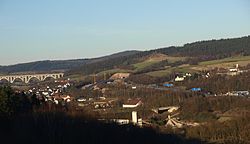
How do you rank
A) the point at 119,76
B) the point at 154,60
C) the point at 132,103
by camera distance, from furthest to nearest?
the point at 154,60
the point at 119,76
the point at 132,103

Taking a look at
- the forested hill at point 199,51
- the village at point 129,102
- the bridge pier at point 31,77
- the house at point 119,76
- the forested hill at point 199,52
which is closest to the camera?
the village at point 129,102

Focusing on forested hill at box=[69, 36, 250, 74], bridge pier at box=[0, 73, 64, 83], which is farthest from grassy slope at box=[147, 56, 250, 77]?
bridge pier at box=[0, 73, 64, 83]

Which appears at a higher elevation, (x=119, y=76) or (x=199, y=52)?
(x=199, y=52)

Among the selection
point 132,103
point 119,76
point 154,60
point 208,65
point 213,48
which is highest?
point 213,48

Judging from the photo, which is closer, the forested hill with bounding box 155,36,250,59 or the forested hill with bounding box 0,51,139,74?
the forested hill with bounding box 155,36,250,59

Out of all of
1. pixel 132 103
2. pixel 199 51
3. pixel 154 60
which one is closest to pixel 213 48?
pixel 199 51

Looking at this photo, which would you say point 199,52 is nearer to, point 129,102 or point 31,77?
point 31,77

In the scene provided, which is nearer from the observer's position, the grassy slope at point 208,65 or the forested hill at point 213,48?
the grassy slope at point 208,65

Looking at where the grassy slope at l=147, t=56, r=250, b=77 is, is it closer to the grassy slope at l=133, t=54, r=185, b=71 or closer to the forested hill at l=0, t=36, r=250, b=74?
the forested hill at l=0, t=36, r=250, b=74

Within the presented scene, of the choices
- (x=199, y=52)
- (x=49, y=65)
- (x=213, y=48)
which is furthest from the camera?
(x=49, y=65)

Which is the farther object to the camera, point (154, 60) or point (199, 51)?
point (199, 51)

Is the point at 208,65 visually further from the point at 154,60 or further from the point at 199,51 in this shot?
the point at 199,51

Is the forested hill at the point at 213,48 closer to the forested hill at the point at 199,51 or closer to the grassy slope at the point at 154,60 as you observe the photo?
the forested hill at the point at 199,51

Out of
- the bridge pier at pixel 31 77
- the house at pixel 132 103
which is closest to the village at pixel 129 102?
the house at pixel 132 103
